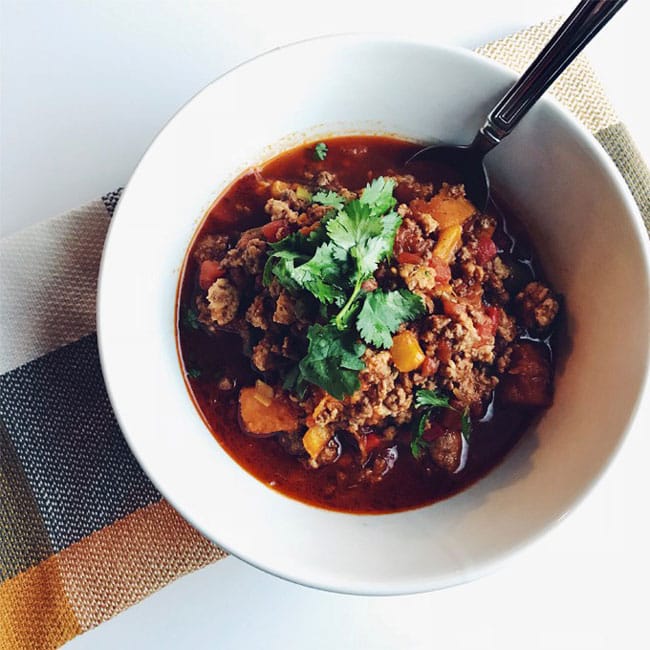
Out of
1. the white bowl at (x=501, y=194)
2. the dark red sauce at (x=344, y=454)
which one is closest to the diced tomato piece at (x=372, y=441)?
the dark red sauce at (x=344, y=454)

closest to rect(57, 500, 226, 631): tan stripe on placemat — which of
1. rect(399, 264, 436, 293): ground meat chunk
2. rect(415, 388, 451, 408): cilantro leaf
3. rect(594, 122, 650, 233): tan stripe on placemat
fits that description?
rect(415, 388, 451, 408): cilantro leaf

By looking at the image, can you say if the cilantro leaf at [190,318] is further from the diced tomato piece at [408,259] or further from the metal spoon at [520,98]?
the metal spoon at [520,98]

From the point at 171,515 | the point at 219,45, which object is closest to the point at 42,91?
the point at 219,45

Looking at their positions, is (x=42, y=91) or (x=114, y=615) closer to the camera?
(x=114, y=615)

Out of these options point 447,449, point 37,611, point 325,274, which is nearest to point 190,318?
point 325,274

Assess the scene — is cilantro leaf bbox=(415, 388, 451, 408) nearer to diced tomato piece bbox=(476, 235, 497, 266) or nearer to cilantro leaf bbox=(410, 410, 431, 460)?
cilantro leaf bbox=(410, 410, 431, 460)

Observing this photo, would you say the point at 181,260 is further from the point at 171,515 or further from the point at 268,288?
the point at 171,515

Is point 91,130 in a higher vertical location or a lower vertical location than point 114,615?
higher
